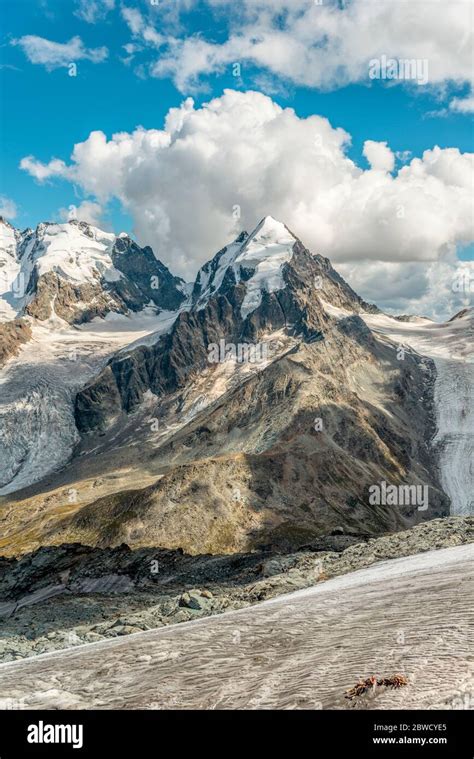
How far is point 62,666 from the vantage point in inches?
637

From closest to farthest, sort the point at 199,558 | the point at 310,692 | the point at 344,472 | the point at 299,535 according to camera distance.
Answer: the point at 310,692 → the point at 199,558 → the point at 299,535 → the point at 344,472

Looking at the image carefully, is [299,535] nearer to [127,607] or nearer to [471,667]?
[127,607]

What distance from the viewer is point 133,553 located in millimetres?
85938

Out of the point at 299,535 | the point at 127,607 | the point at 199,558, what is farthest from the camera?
the point at 299,535

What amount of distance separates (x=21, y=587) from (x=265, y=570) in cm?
4958

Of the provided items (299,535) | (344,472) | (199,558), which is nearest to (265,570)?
(199,558)
